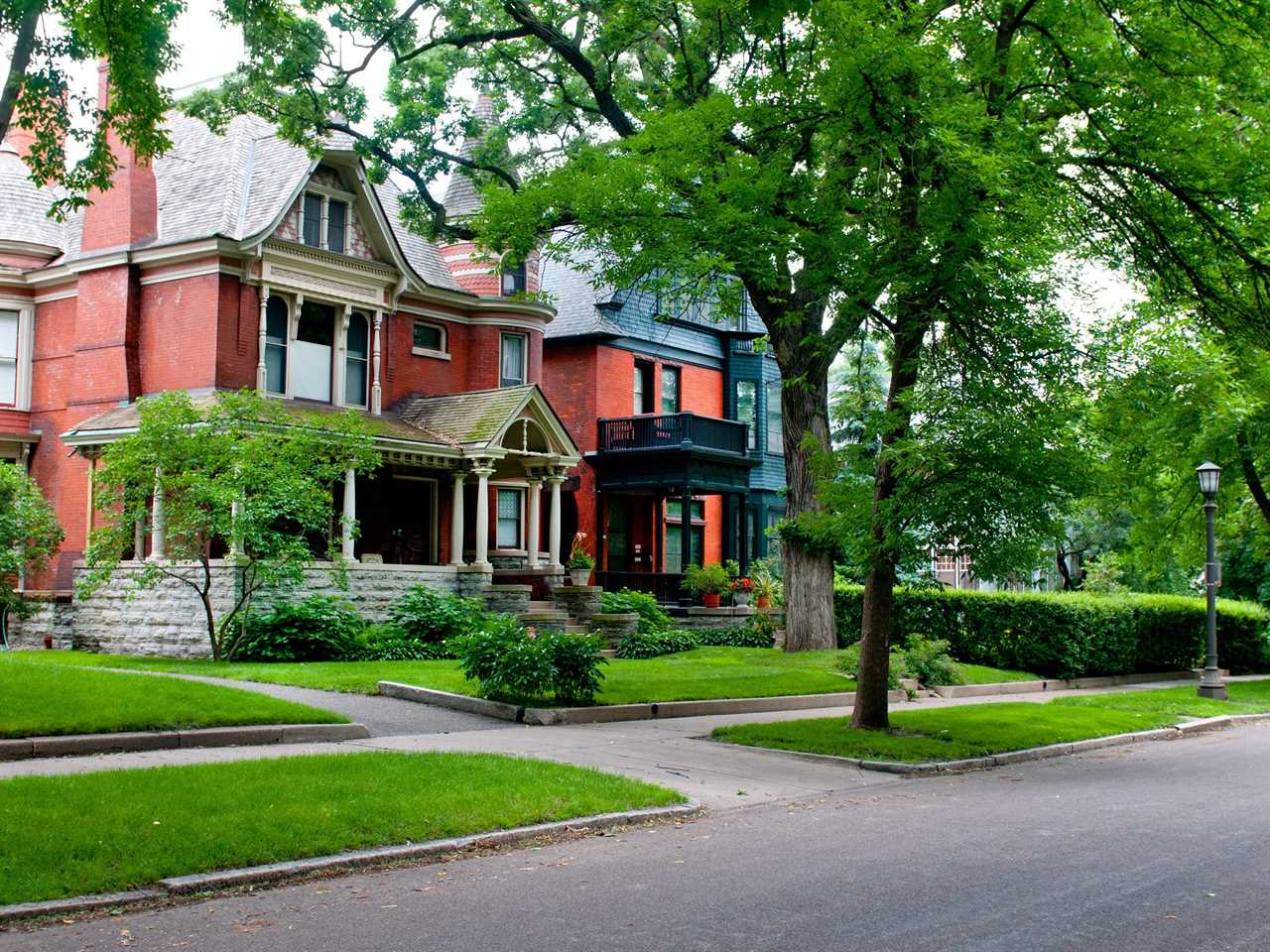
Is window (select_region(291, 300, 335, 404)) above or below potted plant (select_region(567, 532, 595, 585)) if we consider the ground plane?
above

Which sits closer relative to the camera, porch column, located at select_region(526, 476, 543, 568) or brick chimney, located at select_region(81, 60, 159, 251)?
brick chimney, located at select_region(81, 60, 159, 251)

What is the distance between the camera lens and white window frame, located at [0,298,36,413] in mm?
27719

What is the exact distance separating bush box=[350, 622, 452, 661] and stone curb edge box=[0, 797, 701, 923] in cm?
1318

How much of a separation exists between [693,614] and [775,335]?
956 centimetres

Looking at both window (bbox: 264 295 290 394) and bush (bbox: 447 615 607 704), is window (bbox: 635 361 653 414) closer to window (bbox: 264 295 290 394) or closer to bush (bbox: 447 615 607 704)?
window (bbox: 264 295 290 394)

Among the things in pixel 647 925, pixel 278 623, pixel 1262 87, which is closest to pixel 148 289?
pixel 278 623

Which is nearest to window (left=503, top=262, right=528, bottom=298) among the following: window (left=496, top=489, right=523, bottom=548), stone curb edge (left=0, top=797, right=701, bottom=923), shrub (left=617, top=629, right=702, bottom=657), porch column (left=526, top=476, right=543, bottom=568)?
porch column (left=526, top=476, right=543, bottom=568)

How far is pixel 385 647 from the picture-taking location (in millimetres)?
22516

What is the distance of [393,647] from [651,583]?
1220 cm

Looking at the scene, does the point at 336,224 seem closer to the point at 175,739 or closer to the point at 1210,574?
the point at 175,739

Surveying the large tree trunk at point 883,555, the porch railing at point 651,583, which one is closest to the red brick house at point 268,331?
the porch railing at point 651,583

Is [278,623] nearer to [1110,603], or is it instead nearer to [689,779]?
[689,779]

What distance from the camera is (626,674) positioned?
66.8 feet

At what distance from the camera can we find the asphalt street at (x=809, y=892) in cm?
640
